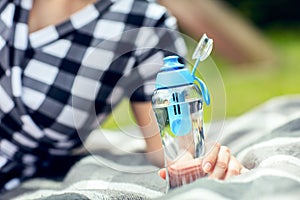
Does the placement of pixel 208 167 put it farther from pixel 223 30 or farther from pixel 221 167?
pixel 223 30

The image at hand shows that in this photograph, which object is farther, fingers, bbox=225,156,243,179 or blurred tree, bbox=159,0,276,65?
blurred tree, bbox=159,0,276,65

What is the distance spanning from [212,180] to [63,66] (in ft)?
1.31

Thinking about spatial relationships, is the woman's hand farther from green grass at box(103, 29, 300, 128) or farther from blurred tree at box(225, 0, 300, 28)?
blurred tree at box(225, 0, 300, 28)

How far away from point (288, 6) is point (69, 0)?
121 inches

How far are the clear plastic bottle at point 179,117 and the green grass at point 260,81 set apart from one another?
0.90 m

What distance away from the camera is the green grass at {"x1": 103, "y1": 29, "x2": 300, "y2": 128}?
211 centimetres

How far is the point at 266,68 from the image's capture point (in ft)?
9.36

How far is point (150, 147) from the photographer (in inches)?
37.8

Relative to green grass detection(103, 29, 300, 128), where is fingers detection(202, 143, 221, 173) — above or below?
above

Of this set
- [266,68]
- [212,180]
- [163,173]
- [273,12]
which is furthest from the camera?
[273,12]

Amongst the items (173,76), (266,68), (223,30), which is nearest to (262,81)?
(266,68)

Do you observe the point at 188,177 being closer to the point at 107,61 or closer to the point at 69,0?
the point at 107,61

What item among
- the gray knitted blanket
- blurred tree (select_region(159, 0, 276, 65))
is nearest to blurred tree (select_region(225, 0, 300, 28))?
blurred tree (select_region(159, 0, 276, 65))

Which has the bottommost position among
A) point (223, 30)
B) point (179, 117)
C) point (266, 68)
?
point (266, 68)
